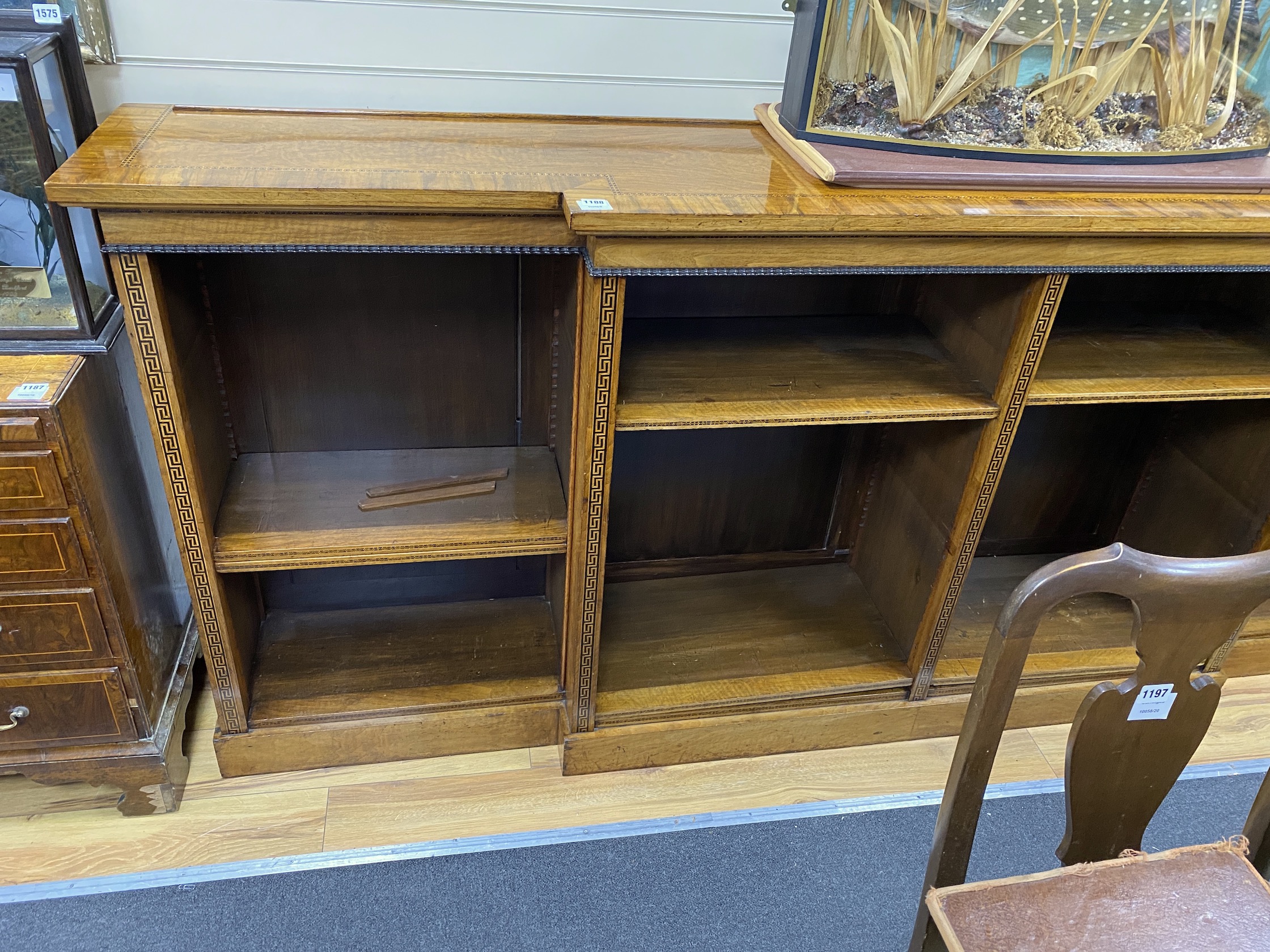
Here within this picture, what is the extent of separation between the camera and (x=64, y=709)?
4.79 ft

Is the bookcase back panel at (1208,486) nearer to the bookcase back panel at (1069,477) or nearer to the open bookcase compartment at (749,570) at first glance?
the bookcase back panel at (1069,477)

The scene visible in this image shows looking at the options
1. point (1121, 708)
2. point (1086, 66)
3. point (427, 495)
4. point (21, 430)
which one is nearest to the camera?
point (1121, 708)

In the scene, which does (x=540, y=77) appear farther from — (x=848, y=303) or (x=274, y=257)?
(x=848, y=303)

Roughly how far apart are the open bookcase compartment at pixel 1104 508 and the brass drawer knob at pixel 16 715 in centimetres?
163

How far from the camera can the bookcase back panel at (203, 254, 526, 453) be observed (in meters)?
1.48

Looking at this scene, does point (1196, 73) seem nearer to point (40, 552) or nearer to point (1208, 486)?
point (1208, 486)

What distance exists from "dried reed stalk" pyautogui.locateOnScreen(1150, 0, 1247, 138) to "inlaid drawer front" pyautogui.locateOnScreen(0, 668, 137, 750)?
73.3 inches

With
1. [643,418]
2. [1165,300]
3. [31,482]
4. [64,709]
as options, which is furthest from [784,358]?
[64,709]

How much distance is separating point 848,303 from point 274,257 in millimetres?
1038

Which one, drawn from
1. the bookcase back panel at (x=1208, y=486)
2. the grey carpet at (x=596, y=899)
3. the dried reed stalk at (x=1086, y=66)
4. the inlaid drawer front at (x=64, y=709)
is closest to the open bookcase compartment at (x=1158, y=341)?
the bookcase back panel at (x=1208, y=486)

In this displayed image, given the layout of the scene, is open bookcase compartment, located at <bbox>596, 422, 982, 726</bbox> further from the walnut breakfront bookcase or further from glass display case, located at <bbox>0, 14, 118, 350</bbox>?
glass display case, located at <bbox>0, 14, 118, 350</bbox>

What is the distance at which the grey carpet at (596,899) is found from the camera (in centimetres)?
142

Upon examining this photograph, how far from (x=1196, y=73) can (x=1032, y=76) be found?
0.83 feet

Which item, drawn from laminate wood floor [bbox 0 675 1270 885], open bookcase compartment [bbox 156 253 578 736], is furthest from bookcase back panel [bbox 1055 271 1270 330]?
open bookcase compartment [bbox 156 253 578 736]
